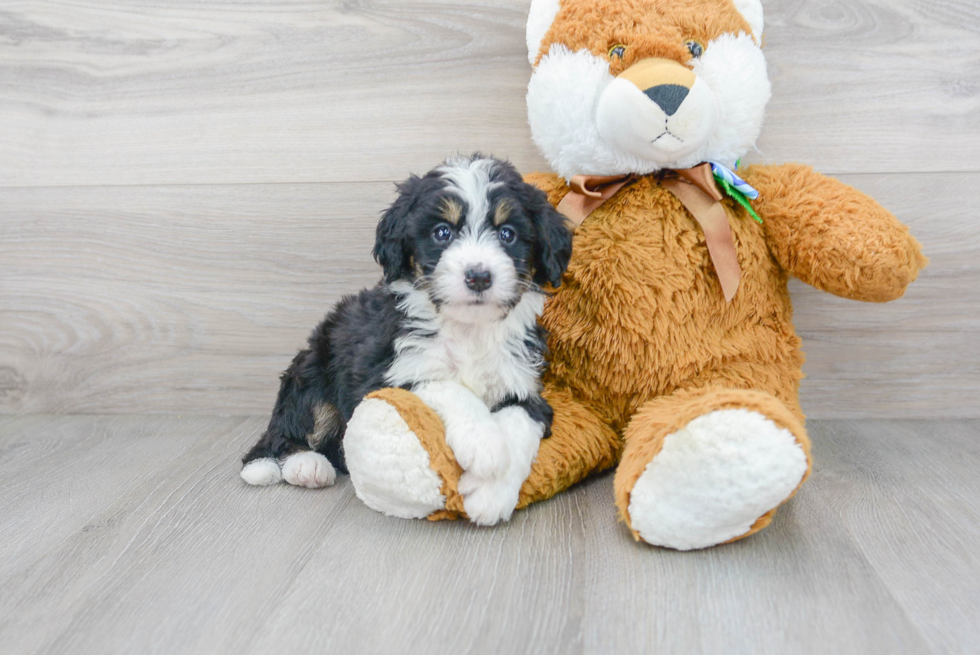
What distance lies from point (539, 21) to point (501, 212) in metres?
0.57

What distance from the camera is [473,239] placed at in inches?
56.0

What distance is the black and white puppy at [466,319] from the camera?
4.58 ft

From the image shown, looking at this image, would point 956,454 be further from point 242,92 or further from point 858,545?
point 242,92

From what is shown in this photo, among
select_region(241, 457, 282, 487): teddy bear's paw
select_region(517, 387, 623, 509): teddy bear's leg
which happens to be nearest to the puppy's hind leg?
select_region(241, 457, 282, 487): teddy bear's paw

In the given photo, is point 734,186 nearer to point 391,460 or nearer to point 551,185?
point 551,185

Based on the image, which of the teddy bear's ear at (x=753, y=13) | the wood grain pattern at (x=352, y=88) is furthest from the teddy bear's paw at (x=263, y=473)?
the teddy bear's ear at (x=753, y=13)

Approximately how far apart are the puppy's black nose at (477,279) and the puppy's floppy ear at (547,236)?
17 cm

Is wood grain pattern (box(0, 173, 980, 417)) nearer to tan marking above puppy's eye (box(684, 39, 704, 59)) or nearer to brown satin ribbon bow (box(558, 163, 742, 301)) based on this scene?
brown satin ribbon bow (box(558, 163, 742, 301))

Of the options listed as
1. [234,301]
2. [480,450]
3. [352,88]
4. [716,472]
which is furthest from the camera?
[234,301]

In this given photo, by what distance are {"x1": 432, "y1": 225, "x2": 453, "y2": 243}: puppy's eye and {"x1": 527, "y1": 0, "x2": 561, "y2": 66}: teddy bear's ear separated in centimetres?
56

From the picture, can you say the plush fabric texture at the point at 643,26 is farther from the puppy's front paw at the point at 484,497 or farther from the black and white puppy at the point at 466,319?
the puppy's front paw at the point at 484,497

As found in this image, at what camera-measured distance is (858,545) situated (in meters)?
1.38

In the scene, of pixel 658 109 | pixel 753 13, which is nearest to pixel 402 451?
pixel 658 109

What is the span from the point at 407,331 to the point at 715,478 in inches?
26.3
